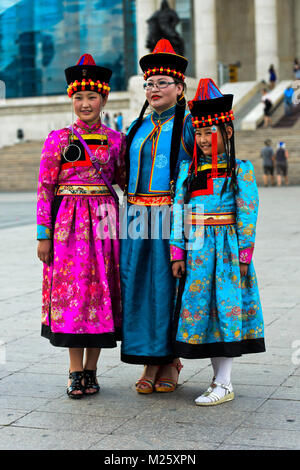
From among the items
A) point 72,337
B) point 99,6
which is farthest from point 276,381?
point 99,6

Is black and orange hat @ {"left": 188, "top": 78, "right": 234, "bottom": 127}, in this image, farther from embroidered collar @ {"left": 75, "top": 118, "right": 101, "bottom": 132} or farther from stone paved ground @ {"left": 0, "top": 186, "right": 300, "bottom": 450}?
stone paved ground @ {"left": 0, "top": 186, "right": 300, "bottom": 450}

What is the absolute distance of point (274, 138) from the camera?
30000 millimetres

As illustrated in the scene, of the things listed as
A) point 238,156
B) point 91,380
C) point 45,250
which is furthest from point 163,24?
point 91,380

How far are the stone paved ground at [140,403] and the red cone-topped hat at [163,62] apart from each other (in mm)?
1952

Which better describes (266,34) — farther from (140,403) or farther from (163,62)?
(140,403)

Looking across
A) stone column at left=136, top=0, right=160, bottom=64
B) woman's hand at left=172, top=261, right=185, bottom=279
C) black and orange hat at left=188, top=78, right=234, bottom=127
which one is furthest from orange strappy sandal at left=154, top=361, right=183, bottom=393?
stone column at left=136, top=0, right=160, bottom=64

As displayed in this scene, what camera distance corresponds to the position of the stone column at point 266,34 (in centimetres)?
4056

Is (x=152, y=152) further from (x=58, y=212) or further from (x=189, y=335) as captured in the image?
(x=189, y=335)

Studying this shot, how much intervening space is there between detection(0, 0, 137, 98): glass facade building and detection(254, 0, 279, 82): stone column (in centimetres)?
1154

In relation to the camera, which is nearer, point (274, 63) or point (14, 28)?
point (274, 63)

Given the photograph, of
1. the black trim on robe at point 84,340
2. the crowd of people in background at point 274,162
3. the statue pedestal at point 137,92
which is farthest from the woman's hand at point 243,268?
the statue pedestal at point 137,92

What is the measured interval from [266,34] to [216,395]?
38005 mm

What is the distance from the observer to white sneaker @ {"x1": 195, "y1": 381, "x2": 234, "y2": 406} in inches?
184

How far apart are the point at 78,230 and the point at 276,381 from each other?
155 cm
